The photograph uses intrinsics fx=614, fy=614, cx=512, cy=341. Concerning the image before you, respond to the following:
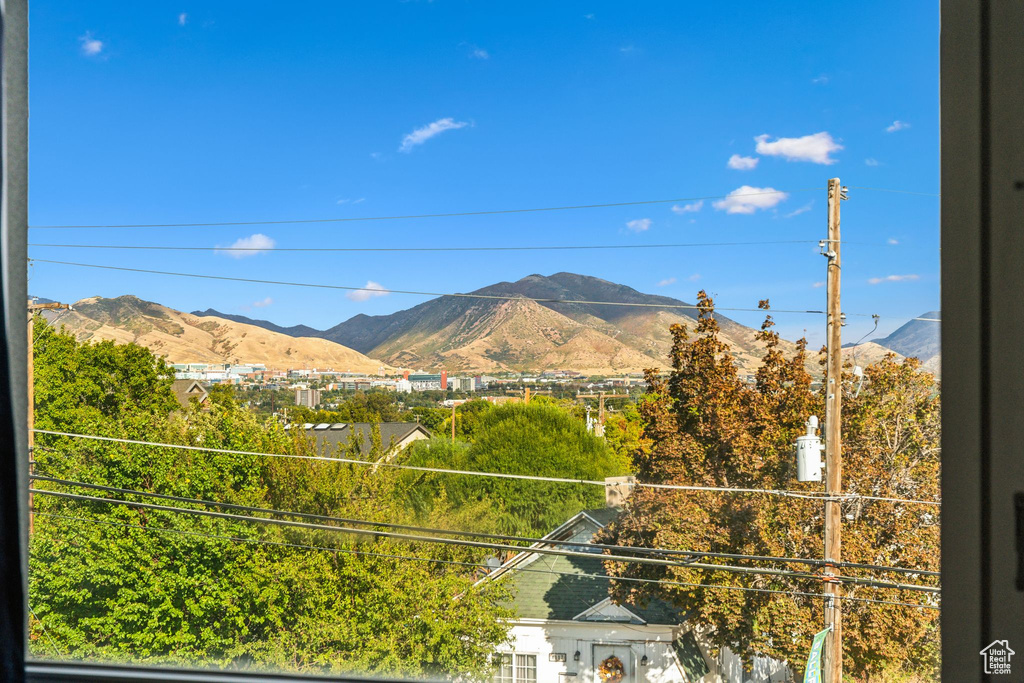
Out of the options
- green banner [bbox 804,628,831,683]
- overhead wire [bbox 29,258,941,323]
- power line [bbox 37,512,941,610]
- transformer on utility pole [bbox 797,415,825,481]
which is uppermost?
overhead wire [bbox 29,258,941,323]

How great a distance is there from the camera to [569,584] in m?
1.89

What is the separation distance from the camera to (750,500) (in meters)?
1.84

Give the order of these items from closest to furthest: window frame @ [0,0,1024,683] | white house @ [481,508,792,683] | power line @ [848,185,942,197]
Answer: window frame @ [0,0,1024,683] < power line @ [848,185,942,197] < white house @ [481,508,792,683]

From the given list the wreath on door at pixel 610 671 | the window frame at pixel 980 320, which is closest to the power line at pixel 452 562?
the wreath on door at pixel 610 671

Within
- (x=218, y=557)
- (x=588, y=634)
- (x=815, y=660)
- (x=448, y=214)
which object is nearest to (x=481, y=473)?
(x=588, y=634)

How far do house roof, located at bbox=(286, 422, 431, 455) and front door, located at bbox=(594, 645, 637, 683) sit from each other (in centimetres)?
A: 84

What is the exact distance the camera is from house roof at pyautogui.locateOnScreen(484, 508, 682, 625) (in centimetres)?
184

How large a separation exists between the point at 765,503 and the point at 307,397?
147cm

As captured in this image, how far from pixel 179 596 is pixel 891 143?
113 inches

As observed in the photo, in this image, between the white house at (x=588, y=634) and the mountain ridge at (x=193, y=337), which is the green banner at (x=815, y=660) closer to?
the white house at (x=588, y=634)

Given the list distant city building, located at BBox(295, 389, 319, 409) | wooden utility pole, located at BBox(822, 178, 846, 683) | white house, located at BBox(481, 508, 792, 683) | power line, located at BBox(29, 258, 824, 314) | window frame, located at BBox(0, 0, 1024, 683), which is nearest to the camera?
window frame, located at BBox(0, 0, 1024, 683)

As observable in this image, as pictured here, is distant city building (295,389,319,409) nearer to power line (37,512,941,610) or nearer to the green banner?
power line (37,512,941,610)

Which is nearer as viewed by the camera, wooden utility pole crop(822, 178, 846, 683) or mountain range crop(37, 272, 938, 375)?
wooden utility pole crop(822, 178, 846, 683)

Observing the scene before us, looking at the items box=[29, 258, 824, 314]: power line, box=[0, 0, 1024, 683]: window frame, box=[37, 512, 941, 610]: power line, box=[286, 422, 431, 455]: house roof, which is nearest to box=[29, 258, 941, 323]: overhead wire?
Result: box=[29, 258, 824, 314]: power line
